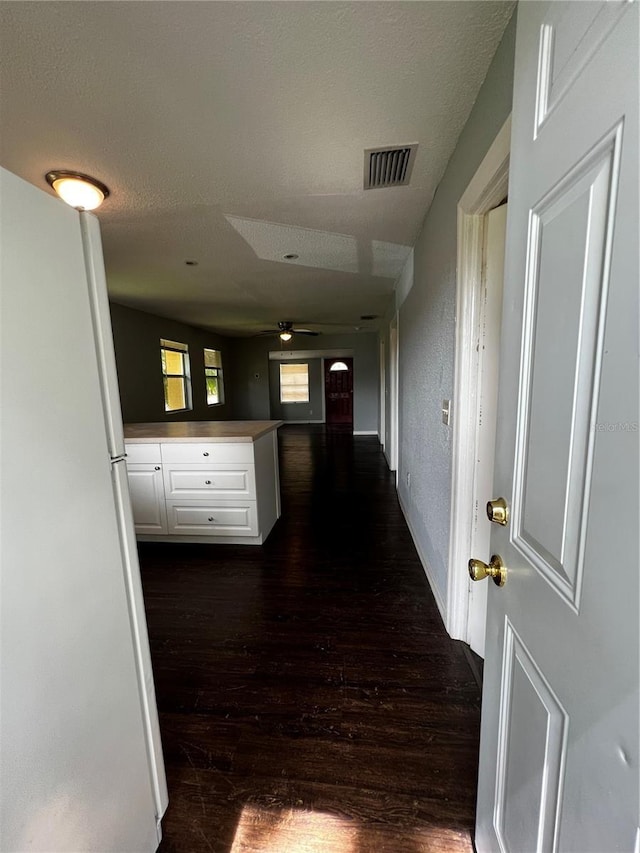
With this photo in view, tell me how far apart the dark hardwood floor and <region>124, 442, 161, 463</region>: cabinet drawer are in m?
0.81

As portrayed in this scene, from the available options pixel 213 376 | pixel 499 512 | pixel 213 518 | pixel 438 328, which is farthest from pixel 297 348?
pixel 499 512

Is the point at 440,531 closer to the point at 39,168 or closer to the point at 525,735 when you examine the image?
the point at 525,735

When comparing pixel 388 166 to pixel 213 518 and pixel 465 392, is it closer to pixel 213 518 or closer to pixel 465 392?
pixel 465 392

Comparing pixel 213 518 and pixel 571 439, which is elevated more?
pixel 571 439

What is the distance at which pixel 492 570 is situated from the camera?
815 mm

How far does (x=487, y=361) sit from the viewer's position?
1.53 meters

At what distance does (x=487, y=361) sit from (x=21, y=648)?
171 centimetres

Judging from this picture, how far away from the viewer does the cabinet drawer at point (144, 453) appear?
2.79 metres

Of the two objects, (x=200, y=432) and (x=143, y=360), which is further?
(x=143, y=360)

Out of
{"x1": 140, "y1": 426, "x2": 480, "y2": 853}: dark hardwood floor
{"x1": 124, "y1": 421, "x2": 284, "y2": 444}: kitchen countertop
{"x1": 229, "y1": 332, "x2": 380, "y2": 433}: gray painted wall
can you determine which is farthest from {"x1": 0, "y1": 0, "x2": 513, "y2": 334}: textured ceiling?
{"x1": 229, "y1": 332, "x2": 380, "y2": 433}: gray painted wall

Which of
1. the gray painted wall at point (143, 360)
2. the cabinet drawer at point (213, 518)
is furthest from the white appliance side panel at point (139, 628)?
the gray painted wall at point (143, 360)

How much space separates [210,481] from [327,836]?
83.7 inches

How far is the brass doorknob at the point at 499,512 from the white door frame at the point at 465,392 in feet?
2.87

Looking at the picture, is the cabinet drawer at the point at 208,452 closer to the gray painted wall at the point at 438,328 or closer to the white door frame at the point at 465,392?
the gray painted wall at the point at 438,328
